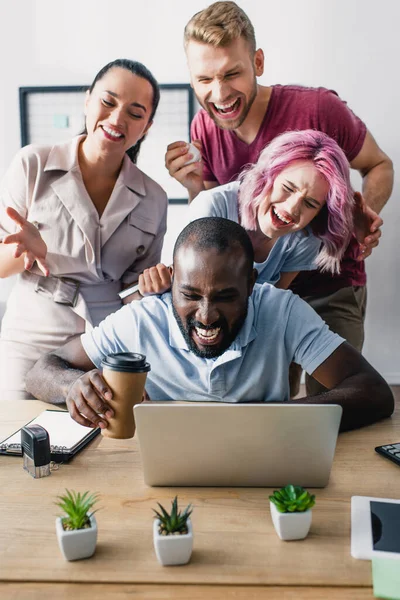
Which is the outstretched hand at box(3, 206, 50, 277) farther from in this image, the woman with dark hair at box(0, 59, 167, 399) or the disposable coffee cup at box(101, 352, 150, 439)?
the disposable coffee cup at box(101, 352, 150, 439)

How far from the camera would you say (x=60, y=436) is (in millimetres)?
1427

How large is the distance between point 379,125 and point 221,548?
10.8ft

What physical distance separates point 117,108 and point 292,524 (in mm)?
1573

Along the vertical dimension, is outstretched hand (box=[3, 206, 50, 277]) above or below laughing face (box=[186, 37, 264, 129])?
below

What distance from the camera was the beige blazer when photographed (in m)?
2.18

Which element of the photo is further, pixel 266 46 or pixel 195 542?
pixel 266 46

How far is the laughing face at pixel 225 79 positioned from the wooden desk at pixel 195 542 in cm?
130

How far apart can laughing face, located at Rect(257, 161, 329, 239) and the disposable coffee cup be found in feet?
2.70

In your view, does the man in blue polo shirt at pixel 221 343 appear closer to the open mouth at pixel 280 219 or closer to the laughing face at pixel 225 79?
the open mouth at pixel 280 219

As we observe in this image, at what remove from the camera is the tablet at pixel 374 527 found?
0.99 metres

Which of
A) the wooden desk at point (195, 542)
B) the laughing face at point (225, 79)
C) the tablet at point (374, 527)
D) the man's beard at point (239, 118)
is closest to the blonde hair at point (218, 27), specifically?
the laughing face at point (225, 79)

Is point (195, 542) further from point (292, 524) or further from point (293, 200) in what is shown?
point (293, 200)

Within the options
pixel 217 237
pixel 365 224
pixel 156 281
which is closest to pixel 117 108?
pixel 156 281

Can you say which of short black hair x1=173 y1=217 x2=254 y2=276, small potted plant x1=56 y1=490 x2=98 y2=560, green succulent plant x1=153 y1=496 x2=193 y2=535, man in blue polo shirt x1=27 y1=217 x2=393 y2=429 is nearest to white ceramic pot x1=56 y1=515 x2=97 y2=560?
small potted plant x1=56 y1=490 x2=98 y2=560
